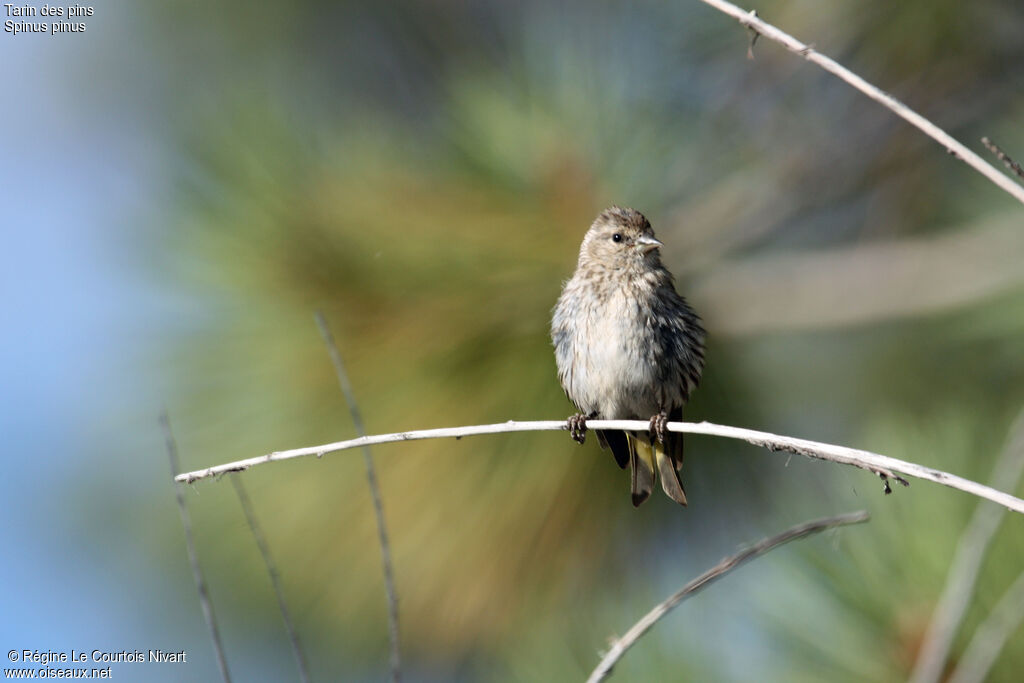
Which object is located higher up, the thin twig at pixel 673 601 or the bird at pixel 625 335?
the bird at pixel 625 335

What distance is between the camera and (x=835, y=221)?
13.4ft

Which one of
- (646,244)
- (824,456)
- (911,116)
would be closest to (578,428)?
(646,244)

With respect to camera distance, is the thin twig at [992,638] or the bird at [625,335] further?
the bird at [625,335]

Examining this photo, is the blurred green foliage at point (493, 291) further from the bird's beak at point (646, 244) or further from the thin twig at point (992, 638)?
the thin twig at point (992, 638)

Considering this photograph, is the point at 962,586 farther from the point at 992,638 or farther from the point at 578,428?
the point at 578,428

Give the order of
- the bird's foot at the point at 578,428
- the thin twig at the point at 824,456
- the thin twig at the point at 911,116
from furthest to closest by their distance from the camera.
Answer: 1. the bird's foot at the point at 578,428
2. the thin twig at the point at 911,116
3. the thin twig at the point at 824,456

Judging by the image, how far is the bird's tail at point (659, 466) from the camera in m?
3.45

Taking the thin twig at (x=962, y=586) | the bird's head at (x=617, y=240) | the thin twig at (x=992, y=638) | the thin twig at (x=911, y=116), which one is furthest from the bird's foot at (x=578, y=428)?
the thin twig at (x=911, y=116)

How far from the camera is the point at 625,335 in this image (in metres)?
3.67

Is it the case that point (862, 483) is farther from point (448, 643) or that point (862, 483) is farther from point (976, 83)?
point (976, 83)

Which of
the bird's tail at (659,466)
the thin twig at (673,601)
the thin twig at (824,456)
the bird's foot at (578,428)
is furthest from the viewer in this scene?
the bird's tail at (659,466)

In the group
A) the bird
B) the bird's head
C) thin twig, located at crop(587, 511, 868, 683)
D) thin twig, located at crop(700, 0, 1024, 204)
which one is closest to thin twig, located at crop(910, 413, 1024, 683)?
thin twig, located at crop(587, 511, 868, 683)

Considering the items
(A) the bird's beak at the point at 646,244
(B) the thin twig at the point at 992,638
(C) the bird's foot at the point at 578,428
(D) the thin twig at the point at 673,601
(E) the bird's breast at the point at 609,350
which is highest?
(A) the bird's beak at the point at 646,244

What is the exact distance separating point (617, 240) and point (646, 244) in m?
0.11
